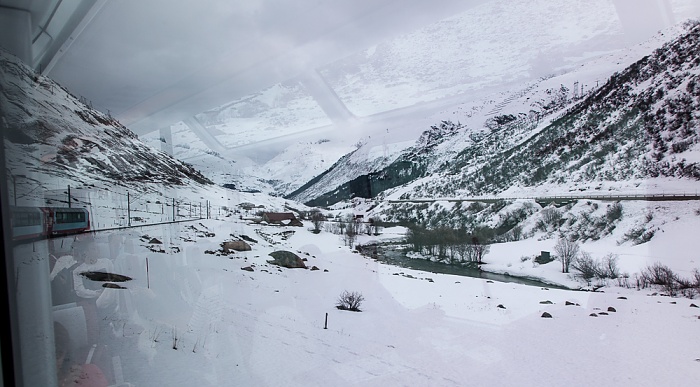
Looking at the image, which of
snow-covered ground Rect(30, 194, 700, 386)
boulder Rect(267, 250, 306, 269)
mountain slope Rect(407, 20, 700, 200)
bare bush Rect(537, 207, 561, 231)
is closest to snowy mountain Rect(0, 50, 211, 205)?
snow-covered ground Rect(30, 194, 700, 386)

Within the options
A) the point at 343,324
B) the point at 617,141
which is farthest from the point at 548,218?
the point at 343,324

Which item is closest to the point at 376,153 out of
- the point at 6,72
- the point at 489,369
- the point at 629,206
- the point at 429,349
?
the point at 429,349

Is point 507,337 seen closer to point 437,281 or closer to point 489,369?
point 489,369

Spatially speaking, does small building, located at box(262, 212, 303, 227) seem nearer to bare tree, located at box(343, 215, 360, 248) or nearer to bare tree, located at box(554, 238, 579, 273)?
bare tree, located at box(343, 215, 360, 248)

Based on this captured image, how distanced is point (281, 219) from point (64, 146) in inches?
59.2

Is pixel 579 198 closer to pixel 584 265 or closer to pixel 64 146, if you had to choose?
pixel 584 265

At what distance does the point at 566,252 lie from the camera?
4.41 metres

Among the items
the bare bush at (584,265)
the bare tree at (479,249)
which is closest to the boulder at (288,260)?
the bare tree at (479,249)

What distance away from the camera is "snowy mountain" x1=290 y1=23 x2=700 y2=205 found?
3.12 m

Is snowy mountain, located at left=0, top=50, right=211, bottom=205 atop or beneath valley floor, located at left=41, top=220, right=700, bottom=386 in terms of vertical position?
atop

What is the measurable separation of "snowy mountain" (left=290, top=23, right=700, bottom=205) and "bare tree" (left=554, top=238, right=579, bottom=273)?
28.1 inches

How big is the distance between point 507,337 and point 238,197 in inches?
91.3

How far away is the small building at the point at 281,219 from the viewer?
2.90 meters

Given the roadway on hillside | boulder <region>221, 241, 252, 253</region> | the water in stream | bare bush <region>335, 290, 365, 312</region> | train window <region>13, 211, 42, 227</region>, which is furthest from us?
the water in stream
